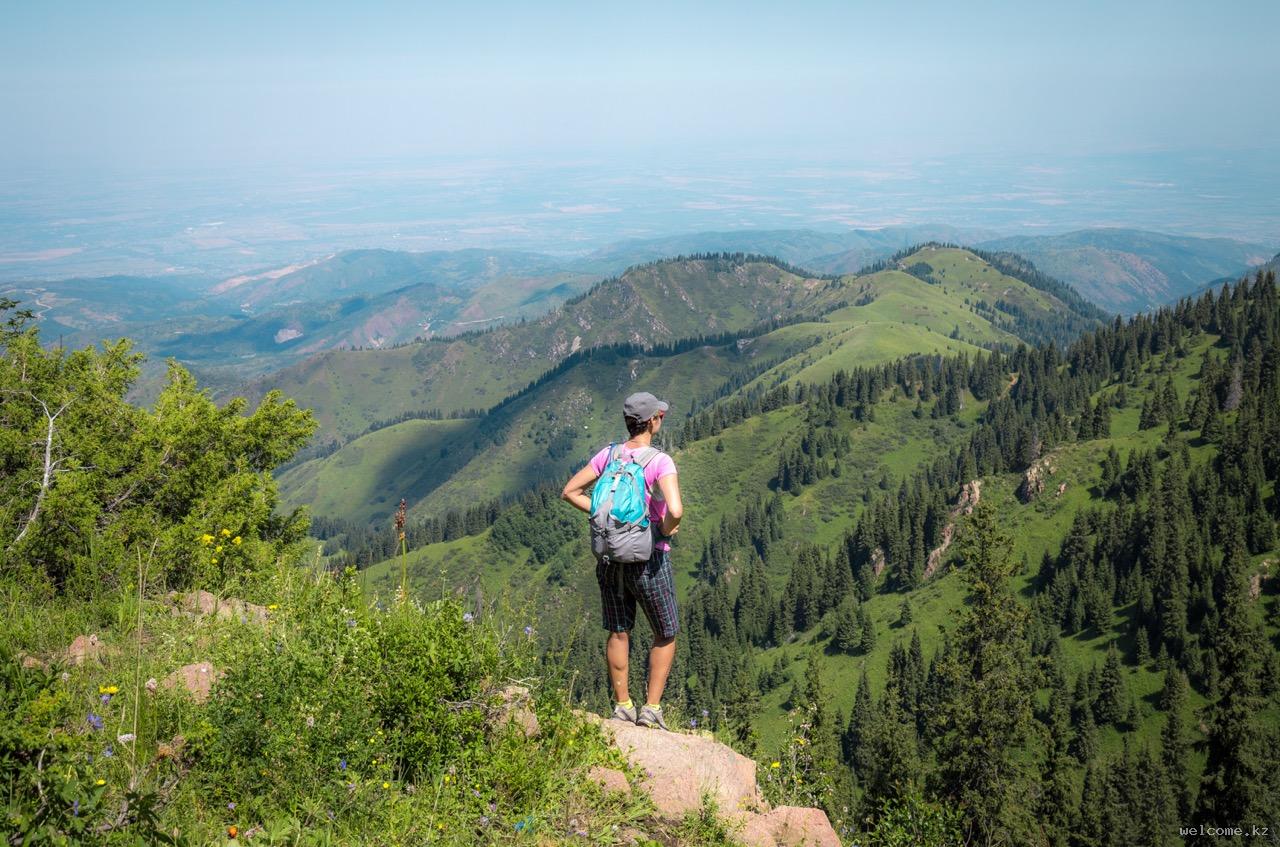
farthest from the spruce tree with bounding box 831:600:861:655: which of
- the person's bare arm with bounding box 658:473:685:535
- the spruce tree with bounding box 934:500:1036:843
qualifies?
the person's bare arm with bounding box 658:473:685:535

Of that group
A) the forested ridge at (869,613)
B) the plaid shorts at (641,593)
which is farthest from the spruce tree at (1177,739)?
the plaid shorts at (641,593)

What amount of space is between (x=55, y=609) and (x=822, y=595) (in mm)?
144752

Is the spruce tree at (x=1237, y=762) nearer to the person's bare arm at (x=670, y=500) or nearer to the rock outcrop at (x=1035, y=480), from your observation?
the person's bare arm at (x=670, y=500)

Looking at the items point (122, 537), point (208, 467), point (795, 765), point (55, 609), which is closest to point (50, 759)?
point (55, 609)

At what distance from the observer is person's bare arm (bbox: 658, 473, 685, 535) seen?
27.7 ft

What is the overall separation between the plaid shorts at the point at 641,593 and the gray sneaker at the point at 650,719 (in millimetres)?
900

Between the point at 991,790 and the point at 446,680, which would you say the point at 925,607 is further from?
the point at 446,680

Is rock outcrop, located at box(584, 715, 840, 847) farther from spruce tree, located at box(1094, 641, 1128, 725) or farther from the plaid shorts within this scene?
spruce tree, located at box(1094, 641, 1128, 725)

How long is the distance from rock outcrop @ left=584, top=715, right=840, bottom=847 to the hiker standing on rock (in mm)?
1074

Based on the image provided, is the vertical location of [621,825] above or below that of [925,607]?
above

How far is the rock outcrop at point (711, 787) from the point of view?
6.97m

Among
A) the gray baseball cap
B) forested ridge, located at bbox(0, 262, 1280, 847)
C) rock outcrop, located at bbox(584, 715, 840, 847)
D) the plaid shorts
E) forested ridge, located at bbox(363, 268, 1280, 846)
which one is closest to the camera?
forested ridge, located at bbox(0, 262, 1280, 847)

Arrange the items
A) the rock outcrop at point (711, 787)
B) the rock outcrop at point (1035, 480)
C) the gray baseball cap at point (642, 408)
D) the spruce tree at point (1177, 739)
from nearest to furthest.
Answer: the rock outcrop at point (711, 787) < the gray baseball cap at point (642, 408) < the spruce tree at point (1177, 739) < the rock outcrop at point (1035, 480)

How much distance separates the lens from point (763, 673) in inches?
4899
